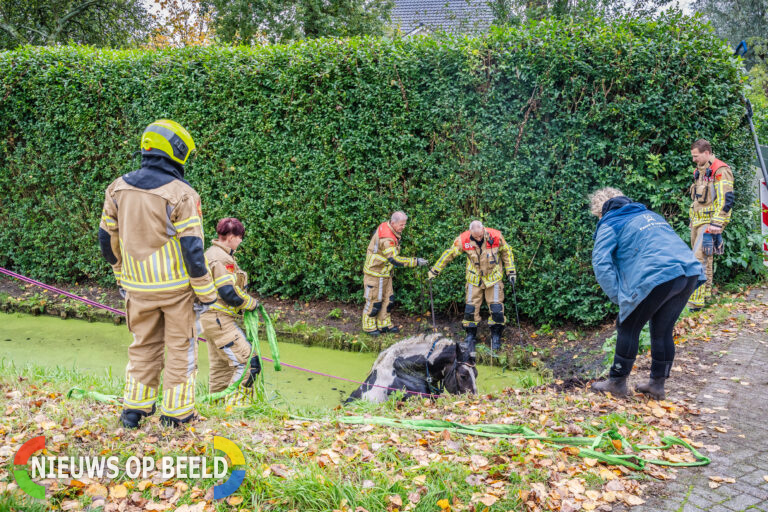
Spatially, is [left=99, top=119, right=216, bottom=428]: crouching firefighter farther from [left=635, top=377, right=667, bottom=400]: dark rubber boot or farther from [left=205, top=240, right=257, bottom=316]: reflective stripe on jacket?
[left=635, top=377, right=667, bottom=400]: dark rubber boot

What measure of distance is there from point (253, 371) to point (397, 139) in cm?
409

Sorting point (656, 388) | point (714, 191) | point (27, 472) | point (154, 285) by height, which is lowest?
point (27, 472)

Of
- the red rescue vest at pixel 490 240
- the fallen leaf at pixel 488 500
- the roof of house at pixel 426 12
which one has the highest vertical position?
the roof of house at pixel 426 12

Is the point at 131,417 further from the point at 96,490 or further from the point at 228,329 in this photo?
the point at 228,329

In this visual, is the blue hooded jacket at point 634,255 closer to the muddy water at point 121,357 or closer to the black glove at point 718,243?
the muddy water at point 121,357

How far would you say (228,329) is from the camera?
554 cm

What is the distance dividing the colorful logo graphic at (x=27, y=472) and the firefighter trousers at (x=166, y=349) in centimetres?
78

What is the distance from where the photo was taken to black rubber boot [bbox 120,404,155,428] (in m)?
4.23

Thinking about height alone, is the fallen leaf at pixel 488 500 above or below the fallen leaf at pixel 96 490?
above

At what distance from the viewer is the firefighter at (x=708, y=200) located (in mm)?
6812

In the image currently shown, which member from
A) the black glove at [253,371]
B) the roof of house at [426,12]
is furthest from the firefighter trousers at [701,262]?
the roof of house at [426,12]

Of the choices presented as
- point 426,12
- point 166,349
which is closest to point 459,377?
point 166,349

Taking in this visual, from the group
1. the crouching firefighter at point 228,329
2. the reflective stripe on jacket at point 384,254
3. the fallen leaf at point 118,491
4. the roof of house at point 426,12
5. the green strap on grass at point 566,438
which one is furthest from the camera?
the roof of house at point 426,12

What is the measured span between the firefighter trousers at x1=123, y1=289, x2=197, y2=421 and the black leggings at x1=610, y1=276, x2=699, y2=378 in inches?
142
